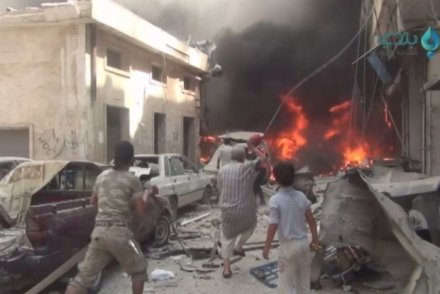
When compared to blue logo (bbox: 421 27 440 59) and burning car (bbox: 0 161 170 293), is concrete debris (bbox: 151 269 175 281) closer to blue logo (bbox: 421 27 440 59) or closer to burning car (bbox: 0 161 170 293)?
burning car (bbox: 0 161 170 293)

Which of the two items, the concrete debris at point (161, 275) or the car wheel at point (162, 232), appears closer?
the concrete debris at point (161, 275)

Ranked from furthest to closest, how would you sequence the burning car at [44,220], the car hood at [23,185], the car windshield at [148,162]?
1. the car windshield at [148,162]
2. the car hood at [23,185]
3. the burning car at [44,220]

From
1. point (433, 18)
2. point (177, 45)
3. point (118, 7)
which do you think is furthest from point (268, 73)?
point (433, 18)

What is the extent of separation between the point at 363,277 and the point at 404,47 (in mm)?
7296

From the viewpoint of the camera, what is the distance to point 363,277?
5871mm

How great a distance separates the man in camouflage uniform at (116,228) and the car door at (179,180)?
19.6 ft

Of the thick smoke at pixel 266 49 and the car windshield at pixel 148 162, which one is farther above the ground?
the thick smoke at pixel 266 49

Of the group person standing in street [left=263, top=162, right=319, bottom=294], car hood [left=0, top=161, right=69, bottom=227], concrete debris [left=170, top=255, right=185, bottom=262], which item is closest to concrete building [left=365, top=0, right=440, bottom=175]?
concrete debris [left=170, top=255, right=185, bottom=262]

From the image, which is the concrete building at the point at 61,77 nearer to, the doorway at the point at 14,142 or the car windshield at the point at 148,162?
the doorway at the point at 14,142

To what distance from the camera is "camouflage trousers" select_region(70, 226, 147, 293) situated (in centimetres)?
421

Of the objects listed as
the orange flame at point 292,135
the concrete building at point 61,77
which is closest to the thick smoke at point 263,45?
the orange flame at point 292,135

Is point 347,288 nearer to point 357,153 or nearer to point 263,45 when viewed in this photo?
point 357,153

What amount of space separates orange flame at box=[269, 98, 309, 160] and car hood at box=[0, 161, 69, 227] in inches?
689

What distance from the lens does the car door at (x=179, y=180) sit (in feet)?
34.5
